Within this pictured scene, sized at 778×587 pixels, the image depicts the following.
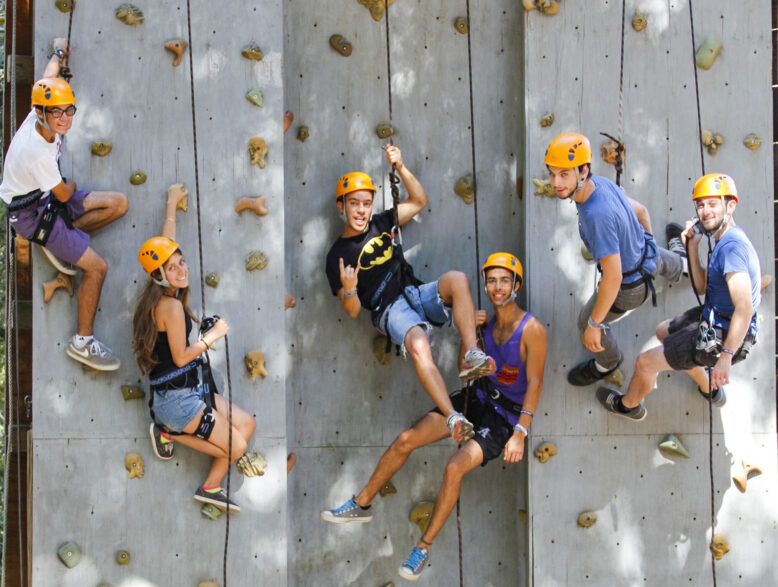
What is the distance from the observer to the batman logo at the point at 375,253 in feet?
17.7

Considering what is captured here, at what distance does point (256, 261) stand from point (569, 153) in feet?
5.71

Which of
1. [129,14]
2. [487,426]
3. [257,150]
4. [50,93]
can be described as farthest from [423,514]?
[129,14]

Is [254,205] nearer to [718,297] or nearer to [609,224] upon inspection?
[609,224]

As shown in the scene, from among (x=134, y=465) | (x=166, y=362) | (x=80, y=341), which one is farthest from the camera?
(x=134, y=465)

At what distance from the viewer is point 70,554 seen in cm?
509

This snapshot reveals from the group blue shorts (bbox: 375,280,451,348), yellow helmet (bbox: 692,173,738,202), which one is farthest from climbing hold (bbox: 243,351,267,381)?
yellow helmet (bbox: 692,173,738,202)

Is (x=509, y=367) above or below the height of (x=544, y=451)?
above

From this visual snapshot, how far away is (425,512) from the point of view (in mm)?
5738

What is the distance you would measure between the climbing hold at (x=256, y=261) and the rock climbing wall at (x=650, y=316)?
58.5 inches

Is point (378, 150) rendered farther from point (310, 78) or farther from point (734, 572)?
point (734, 572)

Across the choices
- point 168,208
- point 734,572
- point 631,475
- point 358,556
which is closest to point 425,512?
point 358,556

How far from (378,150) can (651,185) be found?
158 cm

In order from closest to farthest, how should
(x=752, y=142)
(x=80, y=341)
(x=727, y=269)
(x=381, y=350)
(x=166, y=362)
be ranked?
(x=727, y=269) → (x=166, y=362) → (x=80, y=341) → (x=752, y=142) → (x=381, y=350)

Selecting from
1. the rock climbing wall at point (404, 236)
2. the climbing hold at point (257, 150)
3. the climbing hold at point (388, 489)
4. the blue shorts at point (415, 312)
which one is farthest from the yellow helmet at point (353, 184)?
the climbing hold at point (388, 489)
